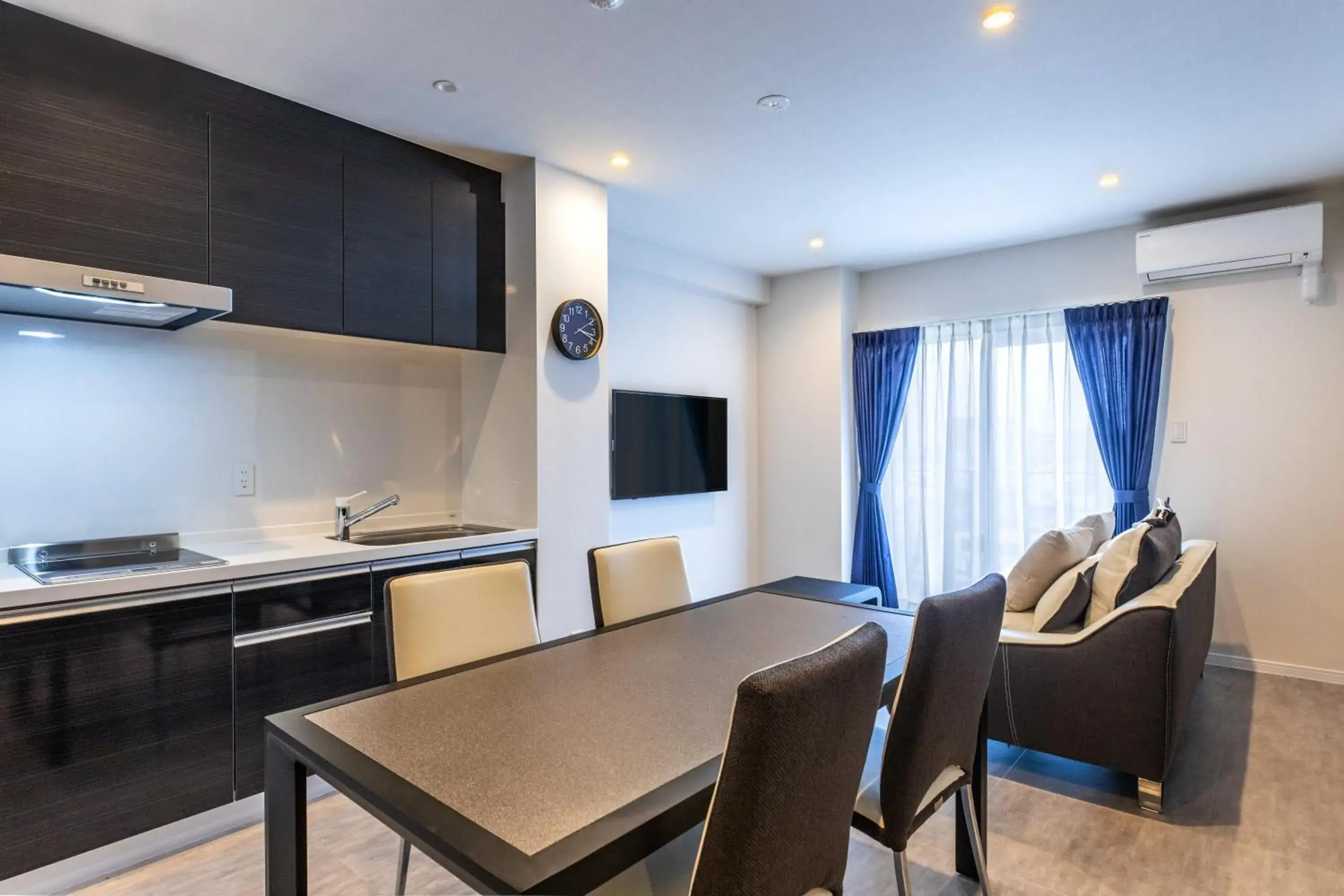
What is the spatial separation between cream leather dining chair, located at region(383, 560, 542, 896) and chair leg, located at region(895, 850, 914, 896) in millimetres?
1033

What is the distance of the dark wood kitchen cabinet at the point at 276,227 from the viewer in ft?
8.05

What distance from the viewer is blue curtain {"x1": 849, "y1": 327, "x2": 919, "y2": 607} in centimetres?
509

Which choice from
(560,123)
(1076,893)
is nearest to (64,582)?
(560,123)

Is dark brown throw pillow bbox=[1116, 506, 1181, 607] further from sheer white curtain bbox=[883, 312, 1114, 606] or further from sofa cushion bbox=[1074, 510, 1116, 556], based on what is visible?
sheer white curtain bbox=[883, 312, 1114, 606]

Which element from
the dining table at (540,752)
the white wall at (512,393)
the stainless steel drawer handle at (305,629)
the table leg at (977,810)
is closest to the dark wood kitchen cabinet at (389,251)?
the white wall at (512,393)

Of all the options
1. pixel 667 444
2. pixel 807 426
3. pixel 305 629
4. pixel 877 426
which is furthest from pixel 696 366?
pixel 305 629

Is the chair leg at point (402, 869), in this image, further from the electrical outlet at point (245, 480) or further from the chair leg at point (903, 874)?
the electrical outlet at point (245, 480)

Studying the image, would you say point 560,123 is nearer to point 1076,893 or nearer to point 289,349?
point 289,349

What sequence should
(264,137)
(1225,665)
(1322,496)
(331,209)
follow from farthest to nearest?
(1225,665) → (1322,496) → (331,209) → (264,137)

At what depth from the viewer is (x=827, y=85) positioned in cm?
255

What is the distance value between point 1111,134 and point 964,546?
280 cm

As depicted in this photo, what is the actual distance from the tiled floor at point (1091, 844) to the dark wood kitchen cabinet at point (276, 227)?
181cm

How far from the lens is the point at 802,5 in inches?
82.0

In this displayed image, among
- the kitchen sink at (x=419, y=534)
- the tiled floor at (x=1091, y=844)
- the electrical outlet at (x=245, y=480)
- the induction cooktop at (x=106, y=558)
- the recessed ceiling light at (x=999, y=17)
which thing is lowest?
the tiled floor at (x=1091, y=844)
